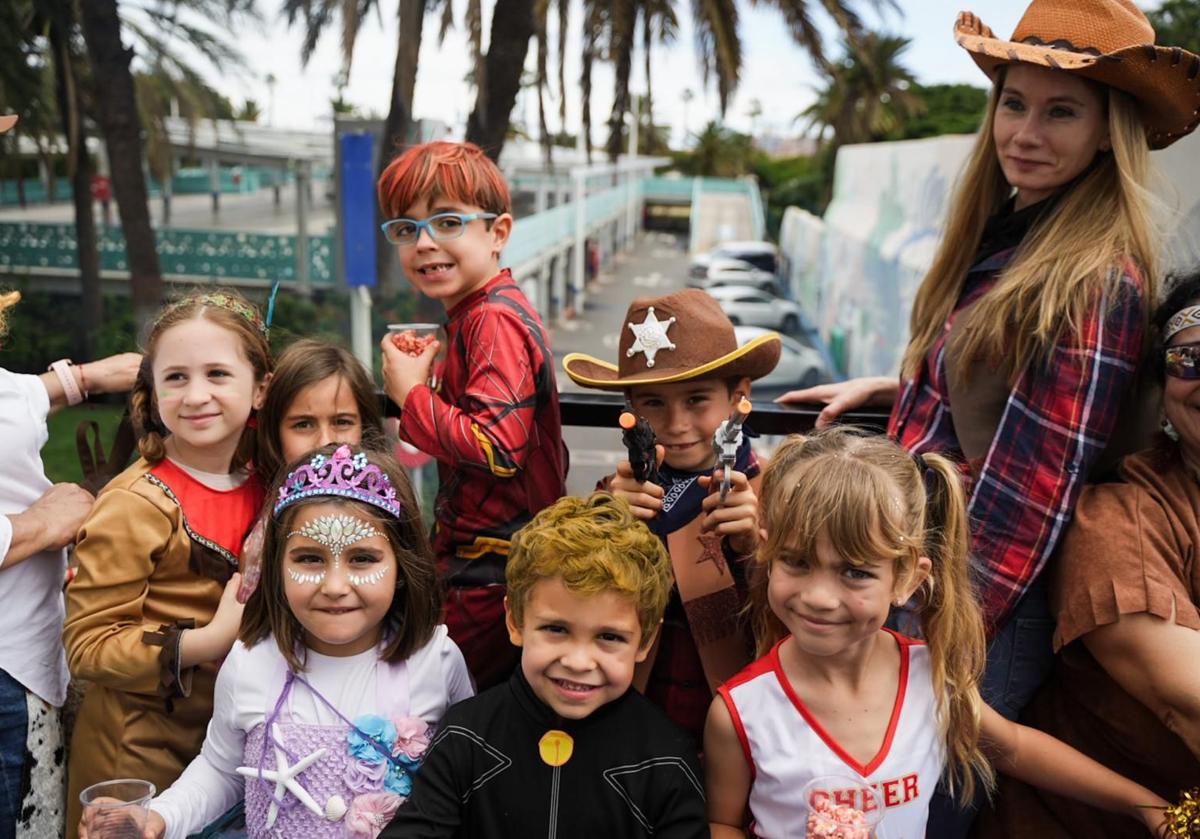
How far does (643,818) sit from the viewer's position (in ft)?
6.20

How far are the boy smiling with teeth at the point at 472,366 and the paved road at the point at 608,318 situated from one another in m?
7.67

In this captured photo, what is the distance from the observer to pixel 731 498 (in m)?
2.07

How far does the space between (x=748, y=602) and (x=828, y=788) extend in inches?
16.9

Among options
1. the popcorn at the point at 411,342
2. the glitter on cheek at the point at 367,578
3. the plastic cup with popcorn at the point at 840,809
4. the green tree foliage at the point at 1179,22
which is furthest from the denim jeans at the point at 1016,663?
the green tree foliage at the point at 1179,22

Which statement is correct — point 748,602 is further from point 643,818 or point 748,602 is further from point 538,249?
point 538,249

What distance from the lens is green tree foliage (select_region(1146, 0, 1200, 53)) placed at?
1192 inches

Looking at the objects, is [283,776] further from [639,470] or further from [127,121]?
[127,121]

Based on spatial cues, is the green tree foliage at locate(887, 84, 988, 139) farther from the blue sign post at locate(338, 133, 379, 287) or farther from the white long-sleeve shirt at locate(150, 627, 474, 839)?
the white long-sleeve shirt at locate(150, 627, 474, 839)

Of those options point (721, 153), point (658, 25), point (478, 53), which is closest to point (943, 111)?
point (721, 153)

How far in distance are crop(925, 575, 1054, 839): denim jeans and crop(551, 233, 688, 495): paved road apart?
26.7 ft

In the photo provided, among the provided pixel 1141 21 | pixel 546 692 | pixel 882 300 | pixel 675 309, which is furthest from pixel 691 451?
pixel 882 300

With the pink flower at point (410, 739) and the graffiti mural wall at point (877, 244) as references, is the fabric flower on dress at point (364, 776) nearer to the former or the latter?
the pink flower at point (410, 739)

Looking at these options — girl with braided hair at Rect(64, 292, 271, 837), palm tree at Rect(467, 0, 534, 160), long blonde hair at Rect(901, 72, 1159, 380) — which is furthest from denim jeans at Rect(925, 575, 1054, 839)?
palm tree at Rect(467, 0, 534, 160)

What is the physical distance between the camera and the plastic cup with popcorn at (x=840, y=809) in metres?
1.82
